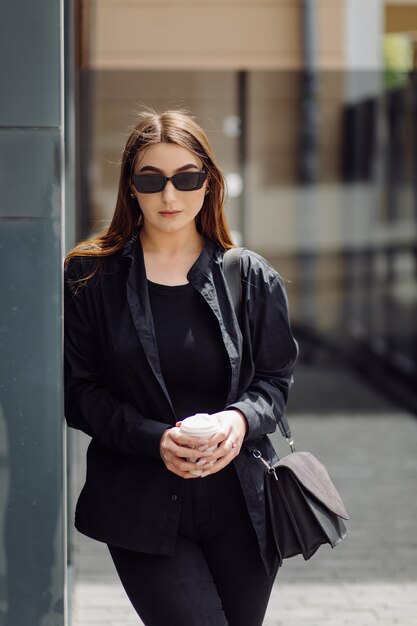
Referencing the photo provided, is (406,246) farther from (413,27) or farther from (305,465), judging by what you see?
(305,465)

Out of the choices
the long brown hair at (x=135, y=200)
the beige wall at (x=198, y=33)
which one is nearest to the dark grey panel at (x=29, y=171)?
the long brown hair at (x=135, y=200)

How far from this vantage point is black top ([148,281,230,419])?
3.06 m

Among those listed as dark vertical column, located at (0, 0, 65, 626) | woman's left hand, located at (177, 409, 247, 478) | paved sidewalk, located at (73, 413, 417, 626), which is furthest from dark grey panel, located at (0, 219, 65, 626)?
paved sidewalk, located at (73, 413, 417, 626)

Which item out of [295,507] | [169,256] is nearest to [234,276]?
[169,256]

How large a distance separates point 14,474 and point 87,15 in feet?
25.4

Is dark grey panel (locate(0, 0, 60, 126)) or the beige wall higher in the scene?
the beige wall

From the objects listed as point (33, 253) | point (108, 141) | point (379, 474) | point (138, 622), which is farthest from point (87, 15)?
point (33, 253)

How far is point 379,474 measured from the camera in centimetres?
777

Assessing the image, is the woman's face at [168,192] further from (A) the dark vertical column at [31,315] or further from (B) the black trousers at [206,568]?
(B) the black trousers at [206,568]

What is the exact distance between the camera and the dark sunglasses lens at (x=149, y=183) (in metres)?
3.07

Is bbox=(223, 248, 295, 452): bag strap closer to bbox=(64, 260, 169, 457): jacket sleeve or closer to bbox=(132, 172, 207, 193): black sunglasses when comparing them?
bbox=(132, 172, 207, 193): black sunglasses

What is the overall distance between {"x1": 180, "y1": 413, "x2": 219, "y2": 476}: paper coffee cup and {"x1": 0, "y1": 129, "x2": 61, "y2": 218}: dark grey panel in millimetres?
679

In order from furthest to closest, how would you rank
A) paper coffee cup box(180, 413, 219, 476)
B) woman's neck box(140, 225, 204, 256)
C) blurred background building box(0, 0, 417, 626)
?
blurred background building box(0, 0, 417, 626)
woman's neck box(140, 225, 204, 256)
paper coffee cup box(180, 413, 219, 476)

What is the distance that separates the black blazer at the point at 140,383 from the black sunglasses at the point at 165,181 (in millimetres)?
190
